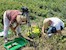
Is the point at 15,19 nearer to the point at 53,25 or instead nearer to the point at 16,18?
the point at 16,18

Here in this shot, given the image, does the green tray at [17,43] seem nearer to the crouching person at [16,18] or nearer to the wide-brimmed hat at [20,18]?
the crouching person at [16,18]

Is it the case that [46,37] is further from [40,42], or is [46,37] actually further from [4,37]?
[4,37]

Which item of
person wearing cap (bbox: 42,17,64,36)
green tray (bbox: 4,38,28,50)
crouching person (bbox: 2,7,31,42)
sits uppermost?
crouching person (bbox: 2,7,31,42)

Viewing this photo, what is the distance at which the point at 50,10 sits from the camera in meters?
11.0

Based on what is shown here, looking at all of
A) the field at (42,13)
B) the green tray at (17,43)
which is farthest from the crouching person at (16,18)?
the field at (42,13)

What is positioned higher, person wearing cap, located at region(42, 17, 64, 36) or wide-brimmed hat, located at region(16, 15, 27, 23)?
wide-brimmed hat, located at region(16, 15, 27, 23)

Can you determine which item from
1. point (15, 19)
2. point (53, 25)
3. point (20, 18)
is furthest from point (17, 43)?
point (53, 25)

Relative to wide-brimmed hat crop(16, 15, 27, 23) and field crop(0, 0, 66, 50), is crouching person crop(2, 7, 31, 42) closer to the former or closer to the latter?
wide-brimmed hat crop(16, 15, 27, 23)

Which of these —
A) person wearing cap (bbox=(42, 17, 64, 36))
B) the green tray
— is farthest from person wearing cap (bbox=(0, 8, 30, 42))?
person wearing cap (bbox=(42, 17, 64, 36))

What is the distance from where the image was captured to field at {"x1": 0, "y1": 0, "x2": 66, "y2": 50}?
6898 mm

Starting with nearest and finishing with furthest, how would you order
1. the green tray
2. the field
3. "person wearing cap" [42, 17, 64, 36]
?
"person wearing cap" [42, 17, 64, 36]
the field
the green tray

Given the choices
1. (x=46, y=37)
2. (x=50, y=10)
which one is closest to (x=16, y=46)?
(x=46, y=37)

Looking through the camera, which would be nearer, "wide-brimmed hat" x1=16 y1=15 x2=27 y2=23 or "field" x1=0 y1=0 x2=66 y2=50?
"wide-brimmed hat" x1=16 y1=15 x2=27 y2=23

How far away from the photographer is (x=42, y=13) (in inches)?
417
